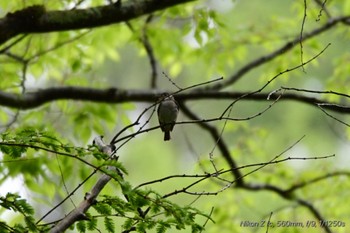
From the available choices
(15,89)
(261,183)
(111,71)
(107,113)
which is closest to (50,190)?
(107,113)

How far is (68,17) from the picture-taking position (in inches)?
116

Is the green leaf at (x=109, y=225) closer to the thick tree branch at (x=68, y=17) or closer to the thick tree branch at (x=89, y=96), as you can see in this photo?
the thick tree branch at (x=68, y=17)

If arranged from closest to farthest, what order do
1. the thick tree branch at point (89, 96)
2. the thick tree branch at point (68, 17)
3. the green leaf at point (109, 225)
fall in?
the green leaf at point (109, 225) → the thick tree branch at point (68, 17) → the thick tree branch at point (89, 96)

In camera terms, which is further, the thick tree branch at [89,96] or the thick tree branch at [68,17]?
the thick tree branch at [89,96]

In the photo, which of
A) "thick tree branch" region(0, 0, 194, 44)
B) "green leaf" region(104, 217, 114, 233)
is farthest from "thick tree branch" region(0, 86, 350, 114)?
"green leaf" region(104, 217, 114, 233)

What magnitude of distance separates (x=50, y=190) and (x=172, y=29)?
152 cm

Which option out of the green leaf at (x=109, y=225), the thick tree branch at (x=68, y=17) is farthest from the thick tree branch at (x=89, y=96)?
the green leaf at (x=109, y=225)

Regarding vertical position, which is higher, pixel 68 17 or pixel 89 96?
pixel 89 96

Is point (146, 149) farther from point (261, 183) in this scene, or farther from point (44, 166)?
point (44, 166)

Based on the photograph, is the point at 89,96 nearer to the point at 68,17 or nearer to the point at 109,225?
the point at 68,17

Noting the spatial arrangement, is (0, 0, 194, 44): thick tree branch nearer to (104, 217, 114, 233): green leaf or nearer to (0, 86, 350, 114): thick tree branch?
(0, 86, 350, 114): thick tree branch


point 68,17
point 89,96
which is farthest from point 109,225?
point 89,96

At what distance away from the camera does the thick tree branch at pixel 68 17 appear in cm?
288

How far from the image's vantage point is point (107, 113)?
3.74 meters
